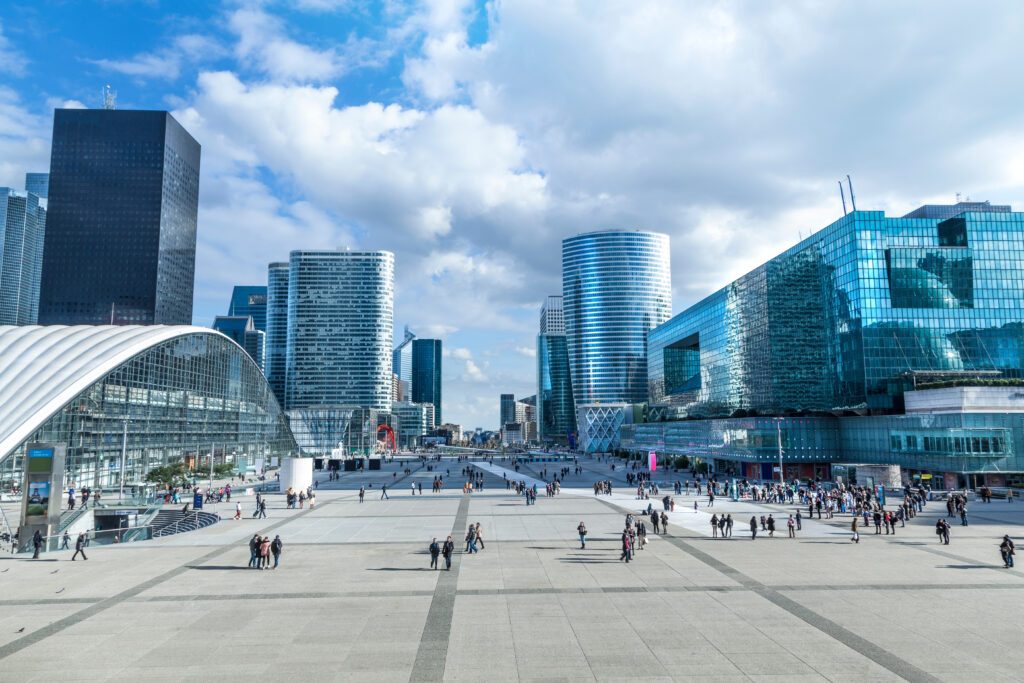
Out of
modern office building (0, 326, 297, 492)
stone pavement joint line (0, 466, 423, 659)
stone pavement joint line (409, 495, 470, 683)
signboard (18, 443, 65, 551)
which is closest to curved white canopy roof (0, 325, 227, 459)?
modern office building (0, 326, 297, 492)

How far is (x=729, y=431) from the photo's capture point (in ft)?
287

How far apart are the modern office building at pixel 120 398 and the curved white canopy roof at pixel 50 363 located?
3.2 inches

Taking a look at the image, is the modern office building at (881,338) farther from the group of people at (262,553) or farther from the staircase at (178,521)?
the group of people at (262,553)

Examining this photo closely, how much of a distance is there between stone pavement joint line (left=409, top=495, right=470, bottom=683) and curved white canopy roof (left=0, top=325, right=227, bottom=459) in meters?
43.8

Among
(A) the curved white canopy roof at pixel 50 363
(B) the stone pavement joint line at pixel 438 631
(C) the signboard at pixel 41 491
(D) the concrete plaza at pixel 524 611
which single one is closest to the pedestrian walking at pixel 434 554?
(D) the concrete plaza at pixel 524 611

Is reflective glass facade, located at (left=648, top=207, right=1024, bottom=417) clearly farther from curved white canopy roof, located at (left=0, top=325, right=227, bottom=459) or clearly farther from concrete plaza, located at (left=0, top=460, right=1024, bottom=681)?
curved white canopy roof, located at (left=0, top=325, right=227, bottom=459)

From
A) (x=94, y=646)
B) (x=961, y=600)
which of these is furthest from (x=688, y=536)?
(x=94, y=646)

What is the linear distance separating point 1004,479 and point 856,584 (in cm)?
5452

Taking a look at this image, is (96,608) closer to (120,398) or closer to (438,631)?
(438,631)

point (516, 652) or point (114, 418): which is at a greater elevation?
point (114, 418)

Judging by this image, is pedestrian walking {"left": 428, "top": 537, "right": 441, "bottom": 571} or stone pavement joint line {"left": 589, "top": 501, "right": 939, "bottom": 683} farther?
pedestrian walking {"left": 428, "top": 537, "right": 441, "bottom": 571}

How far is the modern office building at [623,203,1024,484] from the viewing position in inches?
2872

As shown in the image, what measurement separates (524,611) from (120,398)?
58496mm

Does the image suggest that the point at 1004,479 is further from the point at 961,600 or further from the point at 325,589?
the point at 325,589
